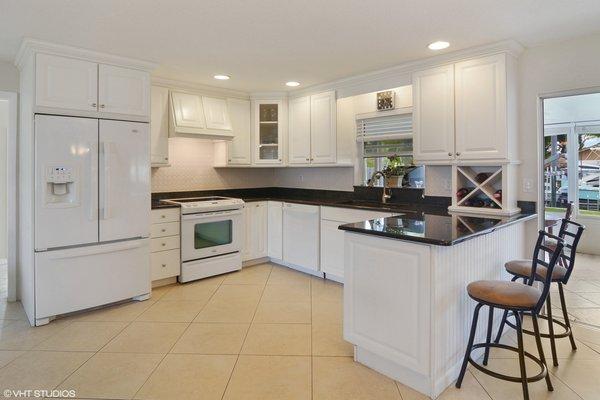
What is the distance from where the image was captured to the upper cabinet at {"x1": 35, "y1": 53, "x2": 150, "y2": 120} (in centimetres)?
303

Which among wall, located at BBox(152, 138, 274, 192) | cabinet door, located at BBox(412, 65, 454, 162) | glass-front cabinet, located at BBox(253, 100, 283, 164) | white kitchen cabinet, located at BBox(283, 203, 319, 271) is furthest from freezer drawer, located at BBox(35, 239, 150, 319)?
cabinet door, located at BBox(412, 65, 454, 162)

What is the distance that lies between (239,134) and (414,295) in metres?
3.53

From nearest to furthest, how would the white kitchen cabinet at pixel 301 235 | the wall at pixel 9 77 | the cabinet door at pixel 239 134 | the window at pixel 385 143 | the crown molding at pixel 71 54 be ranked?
the crown molding at pixel 71 54
the wall at pixel 9 77
the window at pixel 385 143
the white kitchen cabinet at pixel 301 235
the cabinet door at pixel 239 134

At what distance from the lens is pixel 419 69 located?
11.8 ft

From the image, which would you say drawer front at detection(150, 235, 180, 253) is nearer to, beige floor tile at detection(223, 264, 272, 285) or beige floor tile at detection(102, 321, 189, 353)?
beige floor tile at detection(223, 264, 272, 285)

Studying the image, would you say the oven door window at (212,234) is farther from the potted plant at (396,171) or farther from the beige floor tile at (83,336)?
the potted plant at (396,171)

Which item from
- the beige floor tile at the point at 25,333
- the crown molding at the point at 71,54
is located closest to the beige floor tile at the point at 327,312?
the beige floor tile at the point at 25,333

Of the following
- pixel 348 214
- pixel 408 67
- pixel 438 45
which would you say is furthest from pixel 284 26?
pixel 348 214

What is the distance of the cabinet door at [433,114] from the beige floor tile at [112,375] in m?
2.87

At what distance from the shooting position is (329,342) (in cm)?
273

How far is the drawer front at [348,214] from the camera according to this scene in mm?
3762

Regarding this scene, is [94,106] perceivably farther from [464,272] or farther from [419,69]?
[464,272]

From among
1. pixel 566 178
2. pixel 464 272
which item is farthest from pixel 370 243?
pixel 566 178

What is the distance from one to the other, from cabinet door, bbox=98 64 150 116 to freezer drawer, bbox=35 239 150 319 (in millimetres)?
1258
